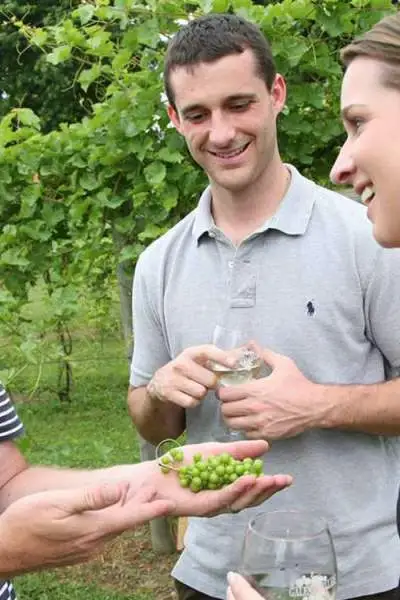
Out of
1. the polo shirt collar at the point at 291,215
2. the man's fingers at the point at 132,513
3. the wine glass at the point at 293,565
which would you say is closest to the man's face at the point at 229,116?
the polo shirt collar at the point at 291,215

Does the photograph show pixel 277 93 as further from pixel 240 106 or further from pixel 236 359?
pixel 236 359

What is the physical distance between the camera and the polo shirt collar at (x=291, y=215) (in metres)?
2.64

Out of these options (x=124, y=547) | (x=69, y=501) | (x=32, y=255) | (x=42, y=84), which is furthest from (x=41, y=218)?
(x=42, y=84)

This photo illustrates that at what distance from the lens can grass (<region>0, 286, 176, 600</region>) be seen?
5477 millimetres

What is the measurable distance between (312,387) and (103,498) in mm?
747

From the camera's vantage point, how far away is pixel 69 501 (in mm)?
2035

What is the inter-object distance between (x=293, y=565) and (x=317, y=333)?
40.6 inches

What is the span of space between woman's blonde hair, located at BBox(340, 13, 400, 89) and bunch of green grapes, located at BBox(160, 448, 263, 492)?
3.33 feet

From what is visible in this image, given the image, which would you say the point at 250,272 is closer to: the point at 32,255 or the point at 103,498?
the point at 103,498

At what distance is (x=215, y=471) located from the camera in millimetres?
2309

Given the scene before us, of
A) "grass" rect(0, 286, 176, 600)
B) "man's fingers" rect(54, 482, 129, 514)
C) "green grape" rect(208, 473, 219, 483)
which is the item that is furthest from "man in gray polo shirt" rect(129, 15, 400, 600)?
"grass" rect(0, 286, 176, 600)

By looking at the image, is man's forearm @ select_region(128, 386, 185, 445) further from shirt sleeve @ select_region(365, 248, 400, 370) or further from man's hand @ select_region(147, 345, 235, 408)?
shirt sleeve @ select_region(365, 248, 400, 370)

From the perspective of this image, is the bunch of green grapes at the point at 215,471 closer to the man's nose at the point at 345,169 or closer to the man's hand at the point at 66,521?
the man's hand at the point at 66,521

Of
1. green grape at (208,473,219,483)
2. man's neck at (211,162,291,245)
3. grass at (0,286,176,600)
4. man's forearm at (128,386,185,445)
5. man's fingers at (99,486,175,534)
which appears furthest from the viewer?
grass at (0,286,176,600)
